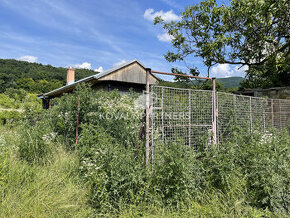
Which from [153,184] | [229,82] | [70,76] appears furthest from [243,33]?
[70,76]

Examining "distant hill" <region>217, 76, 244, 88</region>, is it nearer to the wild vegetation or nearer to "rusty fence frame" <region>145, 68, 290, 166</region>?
"rusty fence frame" <region>145, 68, 290, 166</region>

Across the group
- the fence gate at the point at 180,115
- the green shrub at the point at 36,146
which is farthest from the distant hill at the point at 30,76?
the fence gate at the point at 180,115

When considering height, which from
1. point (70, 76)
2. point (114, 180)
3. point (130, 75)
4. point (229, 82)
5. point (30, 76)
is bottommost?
point (114, 180)

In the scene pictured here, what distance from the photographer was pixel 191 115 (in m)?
3.89

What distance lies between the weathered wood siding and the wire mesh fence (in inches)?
315

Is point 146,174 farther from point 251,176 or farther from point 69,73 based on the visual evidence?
point 69,73

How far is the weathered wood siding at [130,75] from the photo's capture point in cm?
1245

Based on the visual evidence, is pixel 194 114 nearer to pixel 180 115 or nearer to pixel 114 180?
pixel 180 115

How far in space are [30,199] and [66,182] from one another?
1.97ft

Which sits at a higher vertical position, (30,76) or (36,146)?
(30,76)

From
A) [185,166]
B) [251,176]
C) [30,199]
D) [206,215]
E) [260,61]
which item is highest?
[260,61]

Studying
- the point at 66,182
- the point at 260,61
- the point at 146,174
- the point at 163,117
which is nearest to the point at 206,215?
the point at 146,174

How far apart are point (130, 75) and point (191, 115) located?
33.1ft

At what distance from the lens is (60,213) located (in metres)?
2.45
